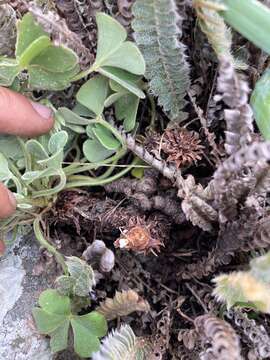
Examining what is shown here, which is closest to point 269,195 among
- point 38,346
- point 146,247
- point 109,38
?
point 146,247

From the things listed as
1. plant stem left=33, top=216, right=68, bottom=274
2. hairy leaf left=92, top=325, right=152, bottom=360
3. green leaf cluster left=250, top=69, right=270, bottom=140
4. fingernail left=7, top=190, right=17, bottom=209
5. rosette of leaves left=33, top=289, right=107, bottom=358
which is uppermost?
green leaf cluster left=250, top=69, right=270, bottom=140

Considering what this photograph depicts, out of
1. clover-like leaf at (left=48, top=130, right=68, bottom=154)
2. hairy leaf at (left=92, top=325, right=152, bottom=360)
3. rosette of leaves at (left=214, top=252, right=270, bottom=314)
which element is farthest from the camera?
clover-like leaf at (left=48, top=130, right=68, bottom=154)

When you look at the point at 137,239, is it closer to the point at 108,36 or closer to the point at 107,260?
the point at 107,260

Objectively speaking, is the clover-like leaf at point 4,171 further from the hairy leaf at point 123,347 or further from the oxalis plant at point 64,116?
the hairy leaf at point 123,347

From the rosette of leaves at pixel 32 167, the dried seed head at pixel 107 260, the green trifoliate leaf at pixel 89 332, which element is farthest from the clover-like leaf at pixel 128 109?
the green trifoliate leaf at pixel 89 332

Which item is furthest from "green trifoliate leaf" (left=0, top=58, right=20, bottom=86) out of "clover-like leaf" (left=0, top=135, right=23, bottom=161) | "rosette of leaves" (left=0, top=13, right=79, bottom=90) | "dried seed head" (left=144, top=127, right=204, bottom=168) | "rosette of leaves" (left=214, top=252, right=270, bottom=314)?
"rosette of leaves" (left=214, top=252, right=270, bottom=314)

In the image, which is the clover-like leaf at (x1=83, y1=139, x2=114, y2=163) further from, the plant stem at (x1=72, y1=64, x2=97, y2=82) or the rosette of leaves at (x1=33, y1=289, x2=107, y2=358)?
the rosette of leaves at (x1=33, y1=289, x2=107, y2=358)
